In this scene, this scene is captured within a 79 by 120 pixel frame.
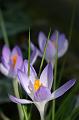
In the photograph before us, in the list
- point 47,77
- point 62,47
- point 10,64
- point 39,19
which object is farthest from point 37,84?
point 39,19

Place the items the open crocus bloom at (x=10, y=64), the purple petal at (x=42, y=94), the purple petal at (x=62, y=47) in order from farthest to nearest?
the purple petal at (x=62, y=47)
the open crocus bloom at (x=10, y=64)
the purple petal at (x=42, y=94)

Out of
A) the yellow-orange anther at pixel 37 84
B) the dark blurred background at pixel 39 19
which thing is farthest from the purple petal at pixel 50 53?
the dark blurred background at pixel 39 19

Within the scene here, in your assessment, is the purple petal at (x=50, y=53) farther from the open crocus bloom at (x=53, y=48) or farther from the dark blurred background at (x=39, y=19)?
the dark blurred background at (x=39, y=19)

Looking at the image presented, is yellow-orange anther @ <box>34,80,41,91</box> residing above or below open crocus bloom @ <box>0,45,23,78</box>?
above

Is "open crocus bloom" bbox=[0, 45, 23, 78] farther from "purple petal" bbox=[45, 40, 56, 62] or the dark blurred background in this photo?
the dark blurred background

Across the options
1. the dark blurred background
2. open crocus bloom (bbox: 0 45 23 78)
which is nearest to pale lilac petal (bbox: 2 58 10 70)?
open crocus bloom (bbox: 0 45 23 78)

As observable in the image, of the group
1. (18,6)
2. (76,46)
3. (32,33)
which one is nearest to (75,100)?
(76,46)

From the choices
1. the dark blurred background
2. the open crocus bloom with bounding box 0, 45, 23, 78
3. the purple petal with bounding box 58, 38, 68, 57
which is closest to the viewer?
the open crocus bloom with bounding box 0, 45, 23, 78

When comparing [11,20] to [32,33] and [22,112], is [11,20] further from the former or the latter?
[22,112]
